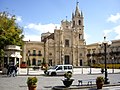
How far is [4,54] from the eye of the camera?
107 ft

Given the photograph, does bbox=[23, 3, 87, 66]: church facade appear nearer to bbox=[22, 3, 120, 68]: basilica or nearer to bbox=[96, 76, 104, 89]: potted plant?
bbox=[22, 3, 120, 68]: basilica

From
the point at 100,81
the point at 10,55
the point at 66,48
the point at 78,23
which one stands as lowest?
the point at 100,81

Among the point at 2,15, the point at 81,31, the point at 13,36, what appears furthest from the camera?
the point at 81,31

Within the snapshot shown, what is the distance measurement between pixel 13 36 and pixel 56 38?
1438 inches

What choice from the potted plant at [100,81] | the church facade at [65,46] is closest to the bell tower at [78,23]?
the church facade at [65,46]

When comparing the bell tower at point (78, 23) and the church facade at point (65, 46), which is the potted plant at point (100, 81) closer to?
the church facade at point (65, 46)

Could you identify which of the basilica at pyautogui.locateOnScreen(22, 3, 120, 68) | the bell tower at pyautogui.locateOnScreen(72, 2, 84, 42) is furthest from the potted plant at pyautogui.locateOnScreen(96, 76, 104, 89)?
the bell tower at pyautogui.locateOnScreen(72, 2, 84, 42)

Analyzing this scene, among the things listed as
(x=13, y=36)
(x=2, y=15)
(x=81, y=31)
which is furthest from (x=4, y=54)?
(x=81, y=31)

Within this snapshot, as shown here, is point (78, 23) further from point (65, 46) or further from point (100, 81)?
point (100, 81)

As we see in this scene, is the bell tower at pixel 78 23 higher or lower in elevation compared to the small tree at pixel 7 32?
higher

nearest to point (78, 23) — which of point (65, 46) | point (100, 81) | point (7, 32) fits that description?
point (65, 46)

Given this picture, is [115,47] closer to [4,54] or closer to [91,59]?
[91,59]

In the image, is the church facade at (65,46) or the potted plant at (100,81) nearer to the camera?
the potted plant at (100,81)

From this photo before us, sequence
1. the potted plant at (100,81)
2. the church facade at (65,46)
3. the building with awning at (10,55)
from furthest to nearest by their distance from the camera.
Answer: the church facade at (65,46) → the building with awning at (10,55) → the potted plant at (100,81)
